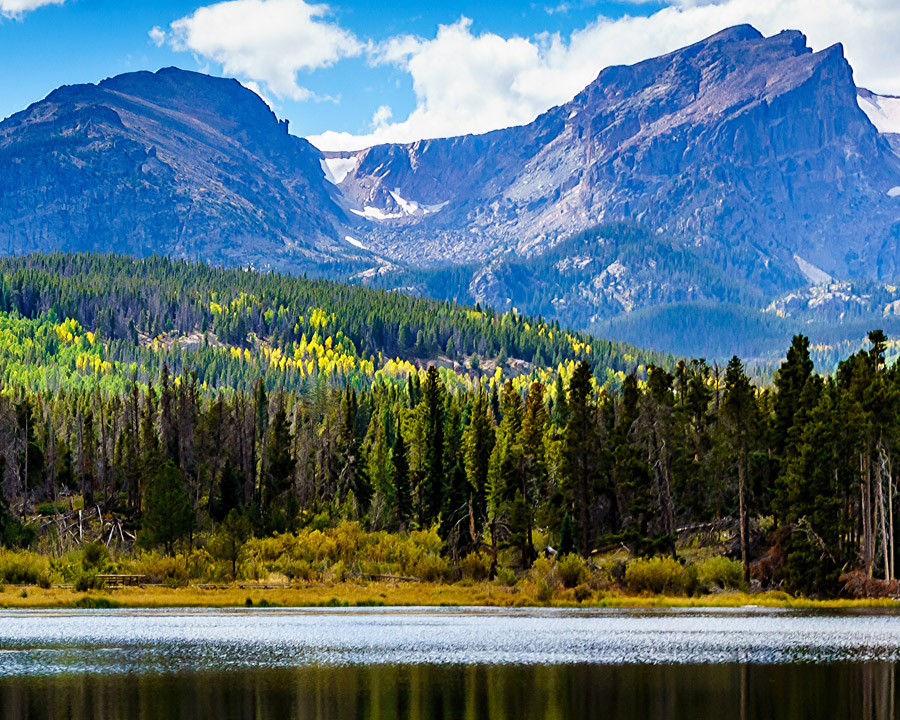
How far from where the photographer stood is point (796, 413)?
94.3 metres

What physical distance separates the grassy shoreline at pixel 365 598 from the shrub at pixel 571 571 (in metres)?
2.02

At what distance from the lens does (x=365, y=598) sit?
91000 mm

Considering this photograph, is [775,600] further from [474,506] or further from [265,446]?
[265,446]

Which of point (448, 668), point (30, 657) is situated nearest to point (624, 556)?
point (448, 668)

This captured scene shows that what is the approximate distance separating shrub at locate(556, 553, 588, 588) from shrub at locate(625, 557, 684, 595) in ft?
10.2

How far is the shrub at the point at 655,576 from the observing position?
90.3 metres

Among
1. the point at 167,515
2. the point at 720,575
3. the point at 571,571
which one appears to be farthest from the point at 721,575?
the point at 167,515

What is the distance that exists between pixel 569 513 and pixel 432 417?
2316 centimetres

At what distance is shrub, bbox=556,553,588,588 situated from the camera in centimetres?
9206

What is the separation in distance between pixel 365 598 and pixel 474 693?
42.1 m

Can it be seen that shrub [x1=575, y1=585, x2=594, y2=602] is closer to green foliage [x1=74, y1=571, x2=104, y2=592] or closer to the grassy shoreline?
the grassy shoreline

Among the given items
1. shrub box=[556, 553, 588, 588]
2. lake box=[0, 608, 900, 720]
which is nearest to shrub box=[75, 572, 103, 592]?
lake box=[0, 608, 900, 720]

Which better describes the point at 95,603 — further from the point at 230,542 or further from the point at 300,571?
the point at 300,571

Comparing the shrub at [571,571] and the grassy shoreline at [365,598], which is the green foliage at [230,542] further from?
the shrub at [571,571]
